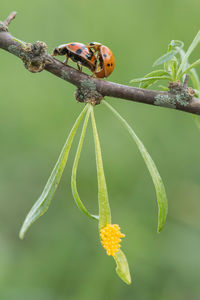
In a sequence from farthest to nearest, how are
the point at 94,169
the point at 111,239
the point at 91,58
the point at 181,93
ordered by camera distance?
the point at 94,169, the point at 91,58, the point at 181,93, the point at 111,239

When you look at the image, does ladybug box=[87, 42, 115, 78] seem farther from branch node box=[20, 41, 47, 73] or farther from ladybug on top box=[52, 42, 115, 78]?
branch node box=[20, 41, 47, 73]

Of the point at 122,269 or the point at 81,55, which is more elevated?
the point at 81,55

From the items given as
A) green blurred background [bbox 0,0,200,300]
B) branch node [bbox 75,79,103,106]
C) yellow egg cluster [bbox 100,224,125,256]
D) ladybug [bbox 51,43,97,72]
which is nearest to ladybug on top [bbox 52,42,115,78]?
ladybug [bbox 51,43,97,72]

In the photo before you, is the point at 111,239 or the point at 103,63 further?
the point at 103,63

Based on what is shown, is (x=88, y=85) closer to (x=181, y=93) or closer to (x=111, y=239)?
(x=181, y=93)

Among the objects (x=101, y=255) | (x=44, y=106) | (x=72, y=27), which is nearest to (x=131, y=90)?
(x=101, y=255)

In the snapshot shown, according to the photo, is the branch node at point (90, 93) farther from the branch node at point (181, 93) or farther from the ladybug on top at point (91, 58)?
the branch node at point (181, 93)

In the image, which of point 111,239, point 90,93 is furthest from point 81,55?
point 111,239
